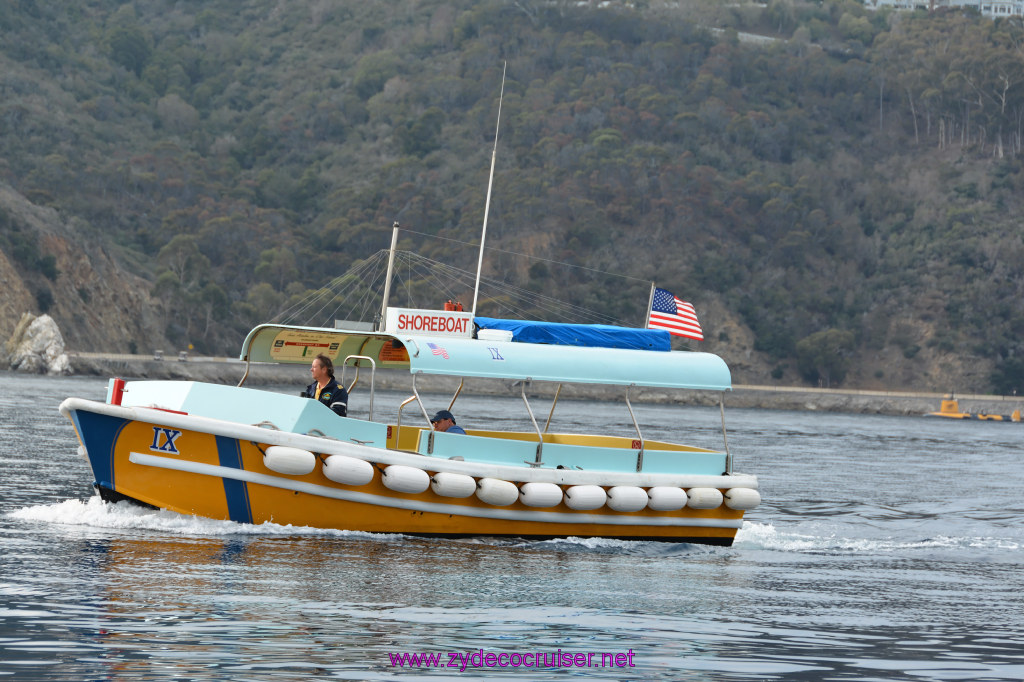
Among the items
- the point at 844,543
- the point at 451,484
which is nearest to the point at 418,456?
the point at 451,484

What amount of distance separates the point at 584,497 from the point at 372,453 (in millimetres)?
2817

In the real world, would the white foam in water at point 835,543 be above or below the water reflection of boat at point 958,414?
above

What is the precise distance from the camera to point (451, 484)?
14.4 metres

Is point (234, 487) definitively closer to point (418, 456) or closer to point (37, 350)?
point (418, 456)

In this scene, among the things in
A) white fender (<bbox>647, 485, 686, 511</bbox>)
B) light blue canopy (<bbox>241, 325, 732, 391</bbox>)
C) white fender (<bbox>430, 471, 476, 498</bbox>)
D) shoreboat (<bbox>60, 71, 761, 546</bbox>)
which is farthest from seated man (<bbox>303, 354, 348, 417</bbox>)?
white fender (<bbox>647, 485, 686, 511</bbox>)

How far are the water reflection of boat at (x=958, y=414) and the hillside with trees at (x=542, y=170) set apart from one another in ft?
32.5

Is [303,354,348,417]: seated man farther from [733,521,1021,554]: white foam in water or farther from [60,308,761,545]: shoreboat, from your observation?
[733,521,1021,554]: white foam in water

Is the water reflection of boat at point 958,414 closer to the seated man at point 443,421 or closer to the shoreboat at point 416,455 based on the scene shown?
the shoreboat at point 416,455

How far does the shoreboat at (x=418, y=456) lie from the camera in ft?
44.1

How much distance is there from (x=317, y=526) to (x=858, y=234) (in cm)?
11494

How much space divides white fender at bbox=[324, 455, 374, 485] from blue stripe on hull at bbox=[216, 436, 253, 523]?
93 centimetres

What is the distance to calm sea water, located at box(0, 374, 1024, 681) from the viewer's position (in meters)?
9.17

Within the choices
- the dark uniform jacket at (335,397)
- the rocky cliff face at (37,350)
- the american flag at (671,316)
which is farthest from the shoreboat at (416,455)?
the rocky cliff face at (37,350)

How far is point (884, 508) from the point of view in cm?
2359
